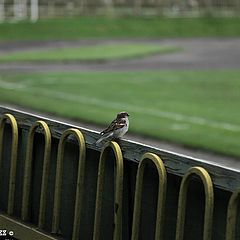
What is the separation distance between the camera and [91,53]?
→ 4728cm

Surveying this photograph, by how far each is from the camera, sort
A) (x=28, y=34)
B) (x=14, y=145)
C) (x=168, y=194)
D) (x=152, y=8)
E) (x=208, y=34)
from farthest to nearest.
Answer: (x=152, y=8) → (x=208, y=34) → (x=28, y=34) → (x=14, y=145) → (x=168, y=194)

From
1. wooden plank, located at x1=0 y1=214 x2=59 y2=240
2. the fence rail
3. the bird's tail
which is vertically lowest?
the fence rail

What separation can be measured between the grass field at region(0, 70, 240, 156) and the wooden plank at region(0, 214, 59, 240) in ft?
32.6

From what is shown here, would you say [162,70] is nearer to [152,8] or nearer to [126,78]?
[126,78]

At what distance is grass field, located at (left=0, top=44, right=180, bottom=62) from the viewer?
44.1m

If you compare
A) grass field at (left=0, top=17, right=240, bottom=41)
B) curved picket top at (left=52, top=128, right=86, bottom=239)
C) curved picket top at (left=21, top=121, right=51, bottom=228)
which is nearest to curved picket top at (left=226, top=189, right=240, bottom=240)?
curved picket top at (left=52, top=128, right=86, bottom=239)

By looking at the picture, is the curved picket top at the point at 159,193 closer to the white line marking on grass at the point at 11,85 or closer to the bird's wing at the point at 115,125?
the bird's wing at the point at 115,125

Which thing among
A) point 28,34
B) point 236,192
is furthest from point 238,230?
point 28,34

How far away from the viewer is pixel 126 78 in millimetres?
35969

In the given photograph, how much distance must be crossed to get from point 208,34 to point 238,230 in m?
57.9

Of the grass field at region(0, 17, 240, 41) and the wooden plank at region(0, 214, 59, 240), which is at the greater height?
the wooden plank at region(0, 214, 59, 240)

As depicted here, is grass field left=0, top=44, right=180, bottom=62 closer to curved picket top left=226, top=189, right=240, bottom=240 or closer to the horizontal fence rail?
the horizontal fence rail

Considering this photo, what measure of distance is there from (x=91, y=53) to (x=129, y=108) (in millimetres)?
21559

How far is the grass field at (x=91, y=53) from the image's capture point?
145 ft
